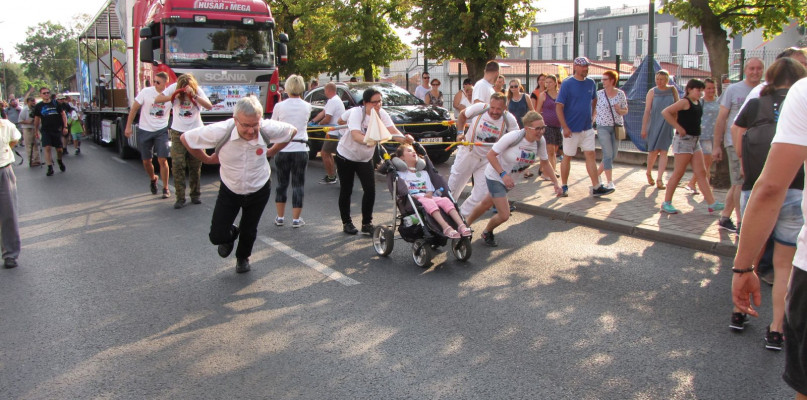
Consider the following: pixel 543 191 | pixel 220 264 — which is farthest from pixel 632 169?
pixel 220 264

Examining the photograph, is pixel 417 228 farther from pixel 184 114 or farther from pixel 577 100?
pixel 184 114

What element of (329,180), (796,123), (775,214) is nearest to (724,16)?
(329,180)

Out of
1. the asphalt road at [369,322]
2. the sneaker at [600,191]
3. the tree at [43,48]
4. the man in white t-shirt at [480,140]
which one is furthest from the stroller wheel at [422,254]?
the tree at [43,48]

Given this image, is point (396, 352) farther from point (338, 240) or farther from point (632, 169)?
point (632, 169)

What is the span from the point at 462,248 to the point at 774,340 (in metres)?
3.00

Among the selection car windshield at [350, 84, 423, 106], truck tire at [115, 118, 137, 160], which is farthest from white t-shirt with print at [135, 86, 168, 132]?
truck tire at [115, 118, 137, 160]

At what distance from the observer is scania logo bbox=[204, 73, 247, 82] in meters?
13.9

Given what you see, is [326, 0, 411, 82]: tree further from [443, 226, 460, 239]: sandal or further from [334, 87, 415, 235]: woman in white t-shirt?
[443, 226, 460, 239]: sandal

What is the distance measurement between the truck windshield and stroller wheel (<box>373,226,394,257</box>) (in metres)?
8.27

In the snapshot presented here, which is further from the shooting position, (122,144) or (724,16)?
(122,144)

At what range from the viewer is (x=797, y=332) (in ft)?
7.71

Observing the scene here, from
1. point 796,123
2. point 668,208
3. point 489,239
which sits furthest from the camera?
point 668,208

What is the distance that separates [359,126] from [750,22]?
1006 cm

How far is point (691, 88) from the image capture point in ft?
29.3
